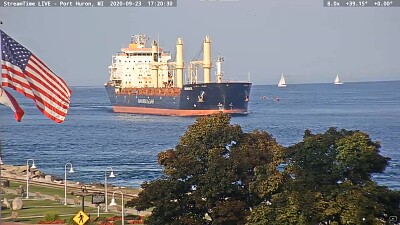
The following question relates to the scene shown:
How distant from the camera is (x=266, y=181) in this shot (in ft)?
53.1

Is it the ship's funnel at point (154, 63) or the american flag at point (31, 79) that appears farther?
the ship's funnel at point (154, 63)

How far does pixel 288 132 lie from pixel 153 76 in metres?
34.8

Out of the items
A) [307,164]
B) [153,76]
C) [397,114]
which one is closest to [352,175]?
[307,164]

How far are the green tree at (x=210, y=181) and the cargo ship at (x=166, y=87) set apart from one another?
2551 inches

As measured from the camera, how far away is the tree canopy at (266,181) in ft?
48.5

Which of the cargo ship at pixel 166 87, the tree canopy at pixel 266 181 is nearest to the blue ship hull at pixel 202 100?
the cargo ship at pixel 166 87

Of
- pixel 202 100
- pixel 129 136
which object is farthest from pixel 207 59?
pixel 129 136

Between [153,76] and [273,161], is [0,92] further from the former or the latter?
[153,76]

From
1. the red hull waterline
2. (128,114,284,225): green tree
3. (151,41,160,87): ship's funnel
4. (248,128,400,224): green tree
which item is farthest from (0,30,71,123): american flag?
(151,41,160,87): ship's funnel

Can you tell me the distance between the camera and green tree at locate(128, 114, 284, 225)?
16922mm

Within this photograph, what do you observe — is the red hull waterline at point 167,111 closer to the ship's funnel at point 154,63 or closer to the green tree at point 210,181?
the ship's funnel at point 154,63

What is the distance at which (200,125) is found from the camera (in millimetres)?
18719

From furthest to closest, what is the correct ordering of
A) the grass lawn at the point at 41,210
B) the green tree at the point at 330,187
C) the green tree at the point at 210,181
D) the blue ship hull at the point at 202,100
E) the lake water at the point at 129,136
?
the blue ship hull at the point at 202,100 < the lake water at the point at 129,136 < the grass lawn at the point at 41,210 < the green tree at the point at 210,181 < the green tree at the point at 330,187

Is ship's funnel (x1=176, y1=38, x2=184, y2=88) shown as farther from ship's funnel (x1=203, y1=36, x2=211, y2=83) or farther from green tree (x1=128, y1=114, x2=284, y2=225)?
green tree (x1=128, y1=114, x2=284, y2=225)
